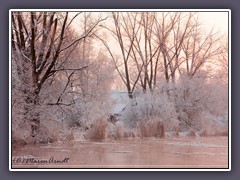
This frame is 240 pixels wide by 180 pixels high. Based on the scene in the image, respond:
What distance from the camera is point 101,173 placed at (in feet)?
15.0

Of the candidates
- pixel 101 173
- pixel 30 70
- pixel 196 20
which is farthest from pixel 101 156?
pixel 196 20

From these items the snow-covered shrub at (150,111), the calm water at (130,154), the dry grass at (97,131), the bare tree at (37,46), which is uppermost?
the bare tree at (37,46)

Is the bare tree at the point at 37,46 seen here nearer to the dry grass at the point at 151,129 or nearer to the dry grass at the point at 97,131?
the dry grass at the point at 97,131

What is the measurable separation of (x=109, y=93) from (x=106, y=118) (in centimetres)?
22

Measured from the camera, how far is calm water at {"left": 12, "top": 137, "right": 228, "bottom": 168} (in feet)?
15.0

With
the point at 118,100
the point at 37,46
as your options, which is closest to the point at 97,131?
the point at 118,100

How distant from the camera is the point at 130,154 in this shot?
4.60 m

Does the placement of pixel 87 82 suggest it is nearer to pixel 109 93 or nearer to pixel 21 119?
pixel 109 93

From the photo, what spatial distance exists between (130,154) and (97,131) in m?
0.35

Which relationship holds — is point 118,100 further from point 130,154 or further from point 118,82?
point 130,154

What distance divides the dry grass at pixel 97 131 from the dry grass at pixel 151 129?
0.32 m

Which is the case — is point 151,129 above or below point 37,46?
below

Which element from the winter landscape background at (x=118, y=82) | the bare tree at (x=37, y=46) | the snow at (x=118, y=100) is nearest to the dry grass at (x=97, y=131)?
the winter landscape background at (x=118, y=82)

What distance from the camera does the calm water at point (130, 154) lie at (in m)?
4.57
